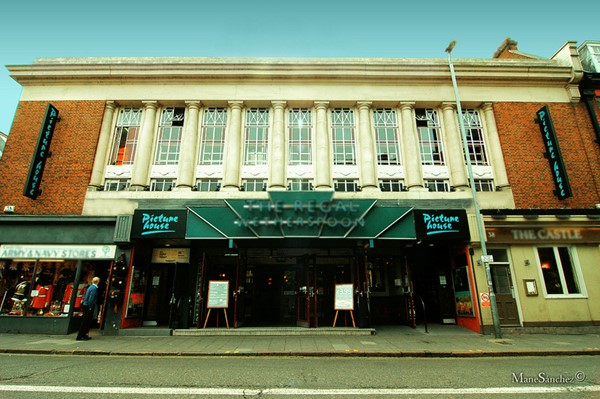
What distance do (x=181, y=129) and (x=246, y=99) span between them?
11.1 feet

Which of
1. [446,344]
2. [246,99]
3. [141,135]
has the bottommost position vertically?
[446,344]

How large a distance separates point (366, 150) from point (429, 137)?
334cm

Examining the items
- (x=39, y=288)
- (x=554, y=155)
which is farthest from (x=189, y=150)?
(x=554, y=155)

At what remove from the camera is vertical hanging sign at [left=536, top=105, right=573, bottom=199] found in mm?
12485

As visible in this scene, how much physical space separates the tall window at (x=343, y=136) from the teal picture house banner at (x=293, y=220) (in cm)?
314

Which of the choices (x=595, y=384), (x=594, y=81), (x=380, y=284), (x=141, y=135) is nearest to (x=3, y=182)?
(x=141, y=135)

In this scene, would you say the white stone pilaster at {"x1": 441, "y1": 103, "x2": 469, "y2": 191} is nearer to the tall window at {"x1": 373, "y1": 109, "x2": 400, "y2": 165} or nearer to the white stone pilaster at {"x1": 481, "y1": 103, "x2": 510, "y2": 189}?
the white stone pilaster at {"x1": 481, "y1": 103, "x2": 510, "y2": 189}

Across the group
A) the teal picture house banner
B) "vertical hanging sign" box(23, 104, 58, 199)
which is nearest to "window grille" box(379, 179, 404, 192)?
the teal picture house banner

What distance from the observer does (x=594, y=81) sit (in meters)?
14.4

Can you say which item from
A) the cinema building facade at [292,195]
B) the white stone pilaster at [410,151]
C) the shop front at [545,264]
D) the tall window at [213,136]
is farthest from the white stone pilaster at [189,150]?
the shop front at [545,264]

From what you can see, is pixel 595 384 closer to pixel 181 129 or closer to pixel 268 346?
pixel 268 346

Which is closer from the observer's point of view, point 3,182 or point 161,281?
point 3,182
